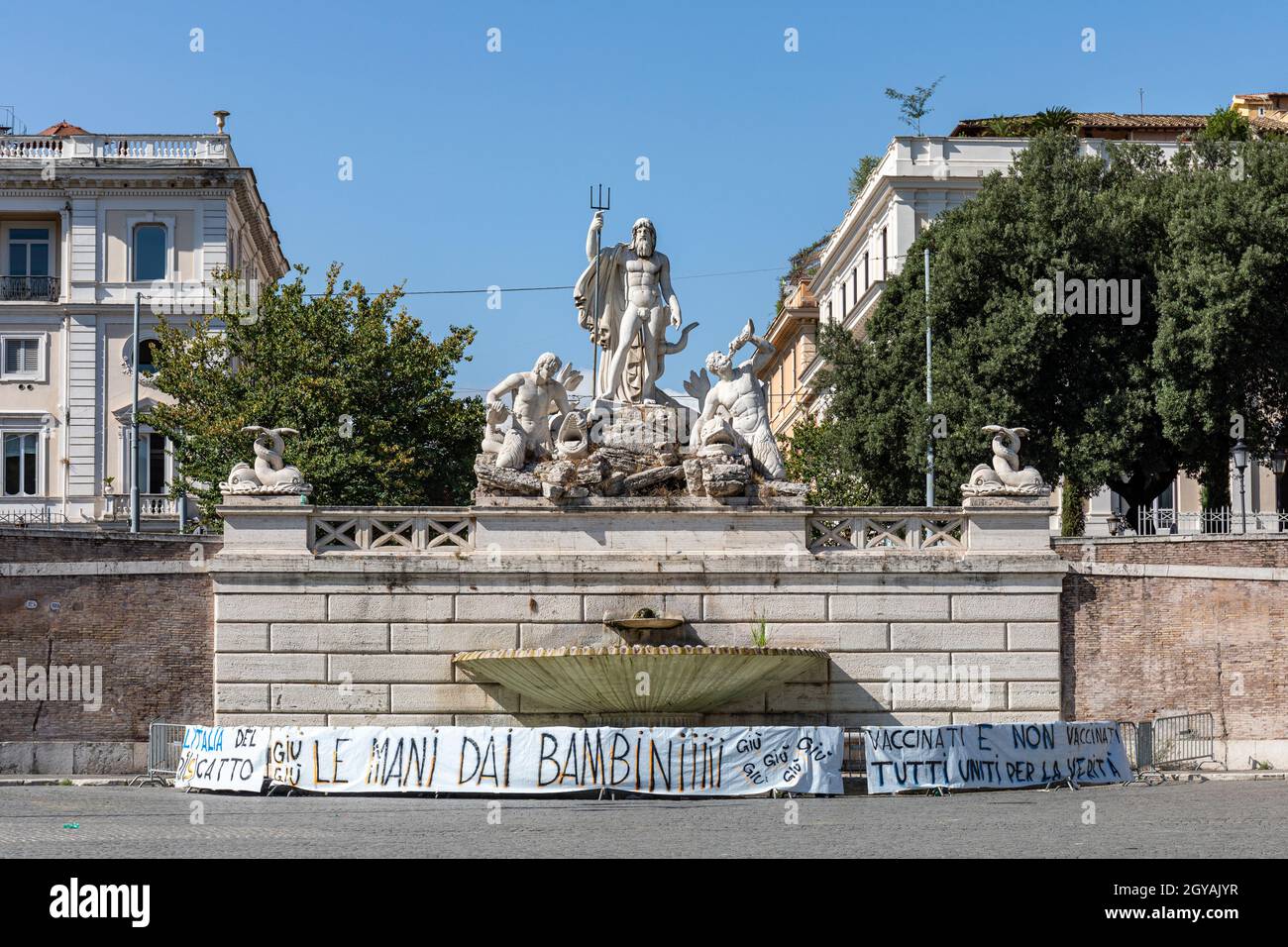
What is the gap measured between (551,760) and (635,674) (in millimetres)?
3363

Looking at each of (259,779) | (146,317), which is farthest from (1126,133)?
(259,779)

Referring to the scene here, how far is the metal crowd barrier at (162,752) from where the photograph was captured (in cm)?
3344

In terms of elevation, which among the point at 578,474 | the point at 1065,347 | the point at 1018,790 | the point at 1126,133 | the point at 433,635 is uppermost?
the point at 1126,133

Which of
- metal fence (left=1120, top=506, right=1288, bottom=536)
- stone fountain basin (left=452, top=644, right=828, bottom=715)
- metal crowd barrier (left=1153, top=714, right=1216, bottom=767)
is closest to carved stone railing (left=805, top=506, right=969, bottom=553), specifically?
stone fountain basin (left=452, top=644, right=828, bottom=715)

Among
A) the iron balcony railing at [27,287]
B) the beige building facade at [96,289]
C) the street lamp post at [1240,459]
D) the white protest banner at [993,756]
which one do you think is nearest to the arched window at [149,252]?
the beige building facade at [96,289]

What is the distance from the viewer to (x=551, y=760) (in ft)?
98.5

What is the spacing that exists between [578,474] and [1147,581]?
33.6ft

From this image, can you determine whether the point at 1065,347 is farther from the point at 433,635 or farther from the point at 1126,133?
the point at 1126,133

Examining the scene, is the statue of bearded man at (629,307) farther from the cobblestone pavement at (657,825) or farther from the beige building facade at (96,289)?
the beige building facade at (96,289)

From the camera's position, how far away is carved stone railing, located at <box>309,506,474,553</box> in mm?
34781

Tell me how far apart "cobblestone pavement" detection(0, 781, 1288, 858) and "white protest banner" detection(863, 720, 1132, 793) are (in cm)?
59

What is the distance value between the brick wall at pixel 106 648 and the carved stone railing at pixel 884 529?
10698 mm
